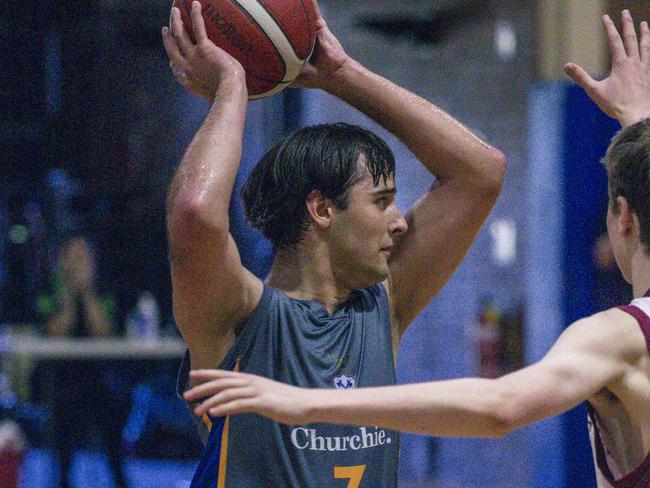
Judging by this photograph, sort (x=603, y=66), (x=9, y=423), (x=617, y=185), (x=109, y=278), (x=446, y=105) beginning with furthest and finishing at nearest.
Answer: (x=446, y=105)
(x=603, y=66)
(x=109, y=278)
(x=9, y=423)
(x=617, y=185)

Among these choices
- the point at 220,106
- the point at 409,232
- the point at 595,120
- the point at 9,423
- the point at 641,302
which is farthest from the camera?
the point at 9,423

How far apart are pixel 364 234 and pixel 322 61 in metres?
0.49

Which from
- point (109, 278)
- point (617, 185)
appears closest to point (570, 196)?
point (109, 278)

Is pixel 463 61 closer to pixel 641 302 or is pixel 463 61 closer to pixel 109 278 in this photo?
pixel 109 278

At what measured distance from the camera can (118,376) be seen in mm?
6449

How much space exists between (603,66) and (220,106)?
569 cm

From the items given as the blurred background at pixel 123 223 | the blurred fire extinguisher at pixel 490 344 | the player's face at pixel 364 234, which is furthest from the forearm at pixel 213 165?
the blurred fire extinguisher at pixel 490 344

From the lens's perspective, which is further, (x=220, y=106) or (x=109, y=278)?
(x=109, y=278)

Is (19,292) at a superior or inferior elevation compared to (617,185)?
inferior

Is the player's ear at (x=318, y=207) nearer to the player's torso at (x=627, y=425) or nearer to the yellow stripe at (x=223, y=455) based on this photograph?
the yellow stripe at (x=223, y=455)

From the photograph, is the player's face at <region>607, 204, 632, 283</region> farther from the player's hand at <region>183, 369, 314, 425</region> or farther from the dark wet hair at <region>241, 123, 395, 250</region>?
the player's hand at <region>183, 369, 314, 425</region>

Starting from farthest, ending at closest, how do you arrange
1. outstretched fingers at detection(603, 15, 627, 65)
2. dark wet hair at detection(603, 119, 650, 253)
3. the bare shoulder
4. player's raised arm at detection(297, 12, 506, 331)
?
outstretched fingers at detection(603, 15, 627, 65) < player's raised arm at detection(297, 12, 506, 331) < dark wet hair at detection(603, 119, 650, 253) < the bare shoulder

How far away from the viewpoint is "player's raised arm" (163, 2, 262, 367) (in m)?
2.10

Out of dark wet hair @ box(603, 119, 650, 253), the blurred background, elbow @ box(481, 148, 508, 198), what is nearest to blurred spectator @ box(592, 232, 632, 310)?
the blurred background
